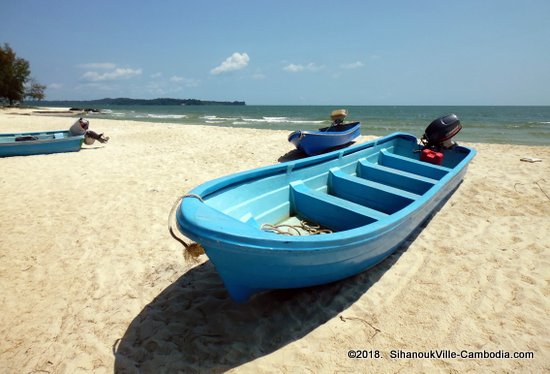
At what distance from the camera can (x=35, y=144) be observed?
857 cm

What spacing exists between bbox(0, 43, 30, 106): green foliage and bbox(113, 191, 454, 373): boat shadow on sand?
2002 inches

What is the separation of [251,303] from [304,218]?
4.44 feet

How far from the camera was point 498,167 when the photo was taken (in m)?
7.57

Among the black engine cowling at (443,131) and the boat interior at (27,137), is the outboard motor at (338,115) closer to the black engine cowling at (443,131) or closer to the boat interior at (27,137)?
the black engine cowling at (443,131)

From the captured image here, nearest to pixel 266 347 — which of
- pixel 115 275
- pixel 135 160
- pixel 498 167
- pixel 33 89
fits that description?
pixel 115 275

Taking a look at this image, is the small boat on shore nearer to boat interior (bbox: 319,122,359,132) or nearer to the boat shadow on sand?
boat interior (bbox: 319,122,359,132)

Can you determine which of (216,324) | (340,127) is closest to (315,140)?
(340,127)

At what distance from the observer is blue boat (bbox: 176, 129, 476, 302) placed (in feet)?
6.44

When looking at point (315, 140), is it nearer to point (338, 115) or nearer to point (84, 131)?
point (338, 115)

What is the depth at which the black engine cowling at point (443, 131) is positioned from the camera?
563cm

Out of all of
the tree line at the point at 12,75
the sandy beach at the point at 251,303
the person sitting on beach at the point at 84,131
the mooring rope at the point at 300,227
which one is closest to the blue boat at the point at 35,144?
the person sitting on beach at the point at 84,131

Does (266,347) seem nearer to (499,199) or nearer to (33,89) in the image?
(499,199)

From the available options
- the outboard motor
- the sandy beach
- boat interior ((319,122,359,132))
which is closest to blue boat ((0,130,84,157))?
the sandy beach

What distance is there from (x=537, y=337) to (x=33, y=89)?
61.0 meters
